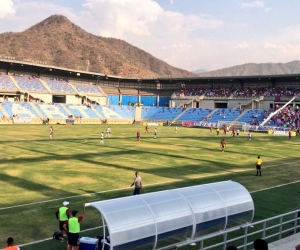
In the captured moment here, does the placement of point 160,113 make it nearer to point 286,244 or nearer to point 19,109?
point 19,109

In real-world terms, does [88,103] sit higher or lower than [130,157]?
higher

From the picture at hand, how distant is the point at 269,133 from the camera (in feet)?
212

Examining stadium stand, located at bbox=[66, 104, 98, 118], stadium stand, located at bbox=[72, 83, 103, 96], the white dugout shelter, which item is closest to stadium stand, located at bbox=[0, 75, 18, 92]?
stadium stand, located at bbox=[66, 104, 98, 118]

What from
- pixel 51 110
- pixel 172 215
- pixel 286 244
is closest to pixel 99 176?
pixel 172 215

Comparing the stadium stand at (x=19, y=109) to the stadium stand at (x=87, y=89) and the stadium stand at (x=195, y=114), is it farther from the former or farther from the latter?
the stadium stand at (x=195, y=114)

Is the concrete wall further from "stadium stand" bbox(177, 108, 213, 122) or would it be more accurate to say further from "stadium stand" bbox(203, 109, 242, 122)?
"stadium stand" bbox(203, 109, 242, 122)

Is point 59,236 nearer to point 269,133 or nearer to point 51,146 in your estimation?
point 51,146

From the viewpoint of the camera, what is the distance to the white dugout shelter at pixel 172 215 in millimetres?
9094

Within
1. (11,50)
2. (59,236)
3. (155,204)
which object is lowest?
(59,236)

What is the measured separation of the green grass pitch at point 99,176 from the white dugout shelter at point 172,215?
10.2ft

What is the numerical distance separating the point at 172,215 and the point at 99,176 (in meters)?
12.3

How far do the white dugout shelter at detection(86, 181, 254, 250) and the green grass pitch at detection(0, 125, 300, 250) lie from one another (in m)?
3.11

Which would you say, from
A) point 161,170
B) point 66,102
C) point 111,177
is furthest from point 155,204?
point 66,102

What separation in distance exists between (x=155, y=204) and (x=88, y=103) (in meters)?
82.9
